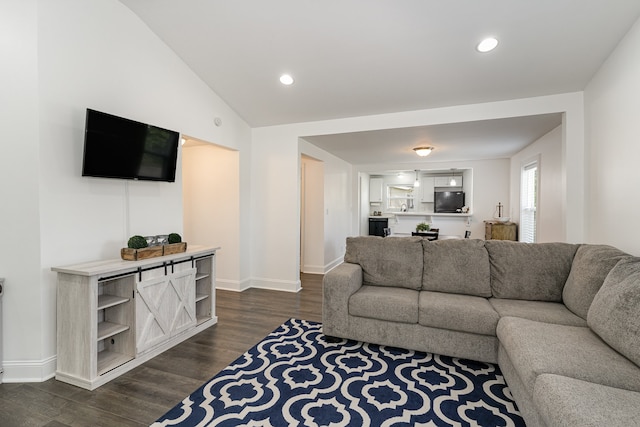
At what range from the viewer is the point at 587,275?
2.21 meters

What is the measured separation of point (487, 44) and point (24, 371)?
4627 mm

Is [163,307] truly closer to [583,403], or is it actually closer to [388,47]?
[583,403]

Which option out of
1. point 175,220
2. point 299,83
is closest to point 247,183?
point 175,220

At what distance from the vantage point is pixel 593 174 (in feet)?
9.90

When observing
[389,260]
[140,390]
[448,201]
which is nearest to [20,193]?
[140,390]

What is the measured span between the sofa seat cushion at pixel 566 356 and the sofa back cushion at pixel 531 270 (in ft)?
2.26

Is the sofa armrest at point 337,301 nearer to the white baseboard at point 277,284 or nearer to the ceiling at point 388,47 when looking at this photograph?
the white baseboard at point 277,284

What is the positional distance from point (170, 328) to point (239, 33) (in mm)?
2925

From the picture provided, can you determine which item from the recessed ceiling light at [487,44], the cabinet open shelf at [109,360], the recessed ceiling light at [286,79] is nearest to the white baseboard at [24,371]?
the cabinet open shelf at [109,360]

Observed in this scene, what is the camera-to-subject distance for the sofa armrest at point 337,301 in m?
2.79

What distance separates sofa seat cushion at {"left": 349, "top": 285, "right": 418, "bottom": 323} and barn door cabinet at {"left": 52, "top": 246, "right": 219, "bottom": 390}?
1655 mm

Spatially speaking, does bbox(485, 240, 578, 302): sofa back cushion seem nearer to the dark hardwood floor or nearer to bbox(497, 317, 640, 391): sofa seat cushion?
bbox(497, 317, 640, 391): sofa seat cushion

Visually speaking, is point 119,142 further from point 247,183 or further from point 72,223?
point 247,183

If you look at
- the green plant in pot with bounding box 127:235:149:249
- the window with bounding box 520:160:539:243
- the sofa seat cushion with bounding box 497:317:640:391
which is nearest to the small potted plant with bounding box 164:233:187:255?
the green plant in pot with bounding box 127:235:149:249
